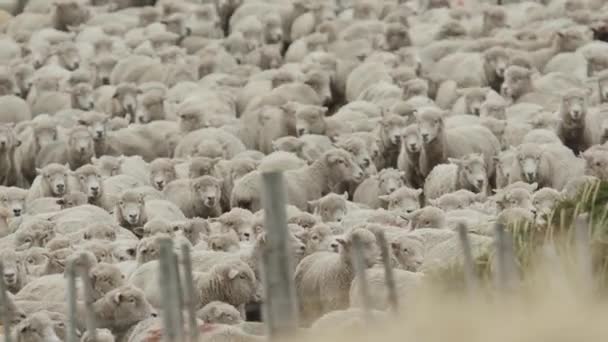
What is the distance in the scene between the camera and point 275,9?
105 feet

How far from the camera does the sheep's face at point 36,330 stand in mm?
12977

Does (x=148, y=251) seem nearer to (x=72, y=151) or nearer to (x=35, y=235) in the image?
(x=35, y=235)

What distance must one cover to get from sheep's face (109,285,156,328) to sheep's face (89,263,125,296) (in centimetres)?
86

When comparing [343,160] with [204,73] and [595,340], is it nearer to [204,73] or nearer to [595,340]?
[204,73]

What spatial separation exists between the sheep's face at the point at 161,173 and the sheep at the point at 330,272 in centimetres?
648

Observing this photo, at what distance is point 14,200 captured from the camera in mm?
21172

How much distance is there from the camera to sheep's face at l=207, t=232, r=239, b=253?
16.7 meters

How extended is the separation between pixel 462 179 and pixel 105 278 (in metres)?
6.54

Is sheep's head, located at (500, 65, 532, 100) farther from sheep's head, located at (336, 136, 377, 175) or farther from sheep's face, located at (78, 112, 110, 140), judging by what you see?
sheep's face, located at (78, 112, 110, 140)

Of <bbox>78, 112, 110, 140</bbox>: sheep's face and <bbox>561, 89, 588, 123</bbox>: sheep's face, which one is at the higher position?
<bbox>78, 112, 110, 140</bbox>: sheep's face

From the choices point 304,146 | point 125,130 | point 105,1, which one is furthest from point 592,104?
point 105,1

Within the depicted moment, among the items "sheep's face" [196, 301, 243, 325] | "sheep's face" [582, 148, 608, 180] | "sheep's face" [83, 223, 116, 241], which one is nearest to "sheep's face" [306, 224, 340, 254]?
"sheep's face" [83, 223, 116, 241]

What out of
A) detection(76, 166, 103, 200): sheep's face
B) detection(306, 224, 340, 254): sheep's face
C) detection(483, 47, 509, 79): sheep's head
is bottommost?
detection(306, 224, 340, 254): sheep's face

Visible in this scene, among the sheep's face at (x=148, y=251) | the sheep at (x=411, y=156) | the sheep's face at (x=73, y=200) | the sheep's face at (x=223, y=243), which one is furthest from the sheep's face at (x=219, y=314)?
the sheep at (x=411, y=156)
